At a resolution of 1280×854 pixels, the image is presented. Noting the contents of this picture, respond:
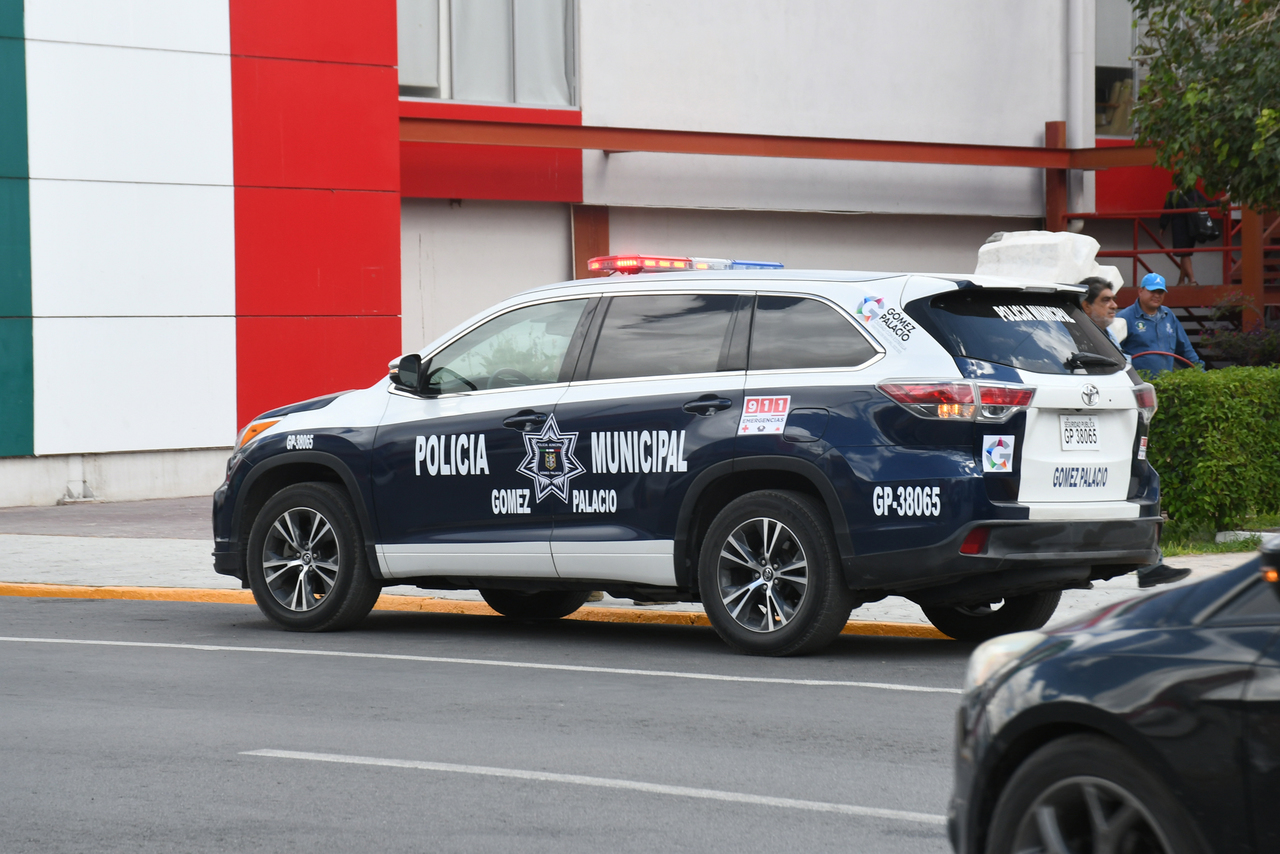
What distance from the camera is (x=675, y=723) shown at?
715cm

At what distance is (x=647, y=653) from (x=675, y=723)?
7.08 feet

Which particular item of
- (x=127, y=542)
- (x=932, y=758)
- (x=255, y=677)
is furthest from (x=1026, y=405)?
(x=127, y=542)

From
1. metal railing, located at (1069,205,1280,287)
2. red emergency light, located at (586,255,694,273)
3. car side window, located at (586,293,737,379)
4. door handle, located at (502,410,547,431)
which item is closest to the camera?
car side window, located at (586,293,737,379)

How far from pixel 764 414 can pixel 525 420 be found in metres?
1.42

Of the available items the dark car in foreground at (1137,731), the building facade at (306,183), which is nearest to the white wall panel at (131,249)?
the building facade at (306,183)

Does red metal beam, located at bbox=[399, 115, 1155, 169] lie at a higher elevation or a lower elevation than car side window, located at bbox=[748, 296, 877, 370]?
higher

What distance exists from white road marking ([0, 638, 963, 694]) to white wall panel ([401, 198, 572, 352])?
14267 mm

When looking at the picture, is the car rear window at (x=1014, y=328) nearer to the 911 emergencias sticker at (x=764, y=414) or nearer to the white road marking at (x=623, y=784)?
the 911 emergencias sticker at (x=764, y=414)

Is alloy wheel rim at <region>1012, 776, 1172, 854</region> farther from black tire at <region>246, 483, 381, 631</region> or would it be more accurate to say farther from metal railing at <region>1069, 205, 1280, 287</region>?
metal railing at <region>1069, 205, 1280, 287</region>

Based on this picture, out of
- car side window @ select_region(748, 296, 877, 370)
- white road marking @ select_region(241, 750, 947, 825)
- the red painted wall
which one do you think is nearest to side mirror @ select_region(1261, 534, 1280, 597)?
white road marking @ select_region(241, 750, 947, 825)

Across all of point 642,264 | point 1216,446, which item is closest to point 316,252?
point 642,264

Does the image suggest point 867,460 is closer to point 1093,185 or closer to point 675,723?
point 675,723

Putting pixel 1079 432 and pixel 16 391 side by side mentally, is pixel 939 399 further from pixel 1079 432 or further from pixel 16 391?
pixel 16 391

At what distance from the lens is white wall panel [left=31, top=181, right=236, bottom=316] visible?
1875 centimetres
